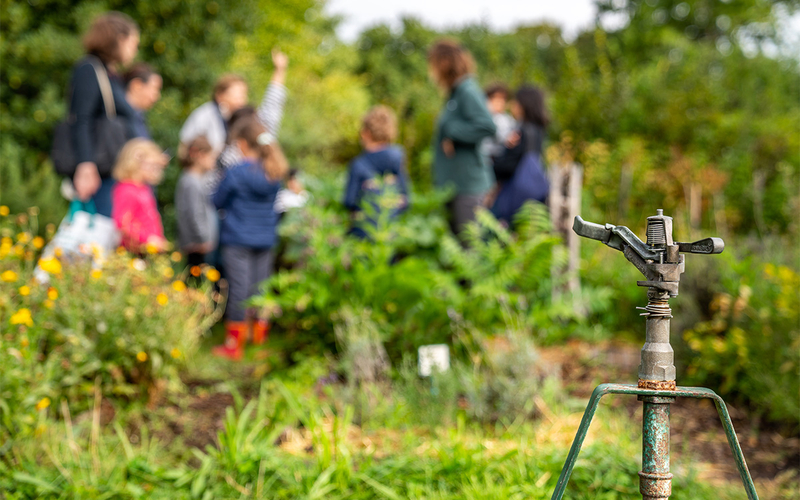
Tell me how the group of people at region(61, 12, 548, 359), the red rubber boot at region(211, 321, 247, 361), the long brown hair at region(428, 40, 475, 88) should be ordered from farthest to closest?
the long brown hair at region(428, 40, 475, 88)
the red rubber boot at region(211, 321, 247, 361)
the group of people at region(61, 12, 548, 359)

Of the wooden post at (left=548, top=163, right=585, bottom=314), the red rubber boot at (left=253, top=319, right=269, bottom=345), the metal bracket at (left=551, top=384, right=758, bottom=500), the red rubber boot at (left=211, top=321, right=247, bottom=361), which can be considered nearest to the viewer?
the metal bracket at (left=551, top=384, right=758, bottom=500)

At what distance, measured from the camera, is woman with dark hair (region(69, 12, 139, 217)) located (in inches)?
168

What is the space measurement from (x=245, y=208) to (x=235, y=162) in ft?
1.69

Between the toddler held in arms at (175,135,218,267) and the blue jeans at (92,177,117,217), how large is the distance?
0.53 m

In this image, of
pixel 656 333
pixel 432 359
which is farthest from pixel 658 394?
pixel 432 359

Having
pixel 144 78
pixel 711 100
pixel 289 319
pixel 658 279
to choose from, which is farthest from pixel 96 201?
pixel 711 100

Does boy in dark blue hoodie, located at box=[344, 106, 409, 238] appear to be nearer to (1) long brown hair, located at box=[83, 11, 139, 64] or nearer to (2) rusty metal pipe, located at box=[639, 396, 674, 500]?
(1) long brown hair, located at box=[83, 11, 139, 64]

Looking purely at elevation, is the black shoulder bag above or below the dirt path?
above

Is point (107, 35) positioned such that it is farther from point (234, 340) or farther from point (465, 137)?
point (465, 137)

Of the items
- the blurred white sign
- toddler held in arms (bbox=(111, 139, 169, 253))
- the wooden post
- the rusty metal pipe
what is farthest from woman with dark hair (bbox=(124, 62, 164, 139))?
the rusty metal pipe

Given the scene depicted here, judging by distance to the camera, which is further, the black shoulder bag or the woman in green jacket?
the woman in green jacket

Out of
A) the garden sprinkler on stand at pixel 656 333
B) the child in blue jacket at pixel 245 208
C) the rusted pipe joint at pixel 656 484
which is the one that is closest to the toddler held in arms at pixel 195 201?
the child in blue jacket at pixel 245 208

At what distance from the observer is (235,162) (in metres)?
5.16

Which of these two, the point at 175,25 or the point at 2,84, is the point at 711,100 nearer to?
the point at 175,25
